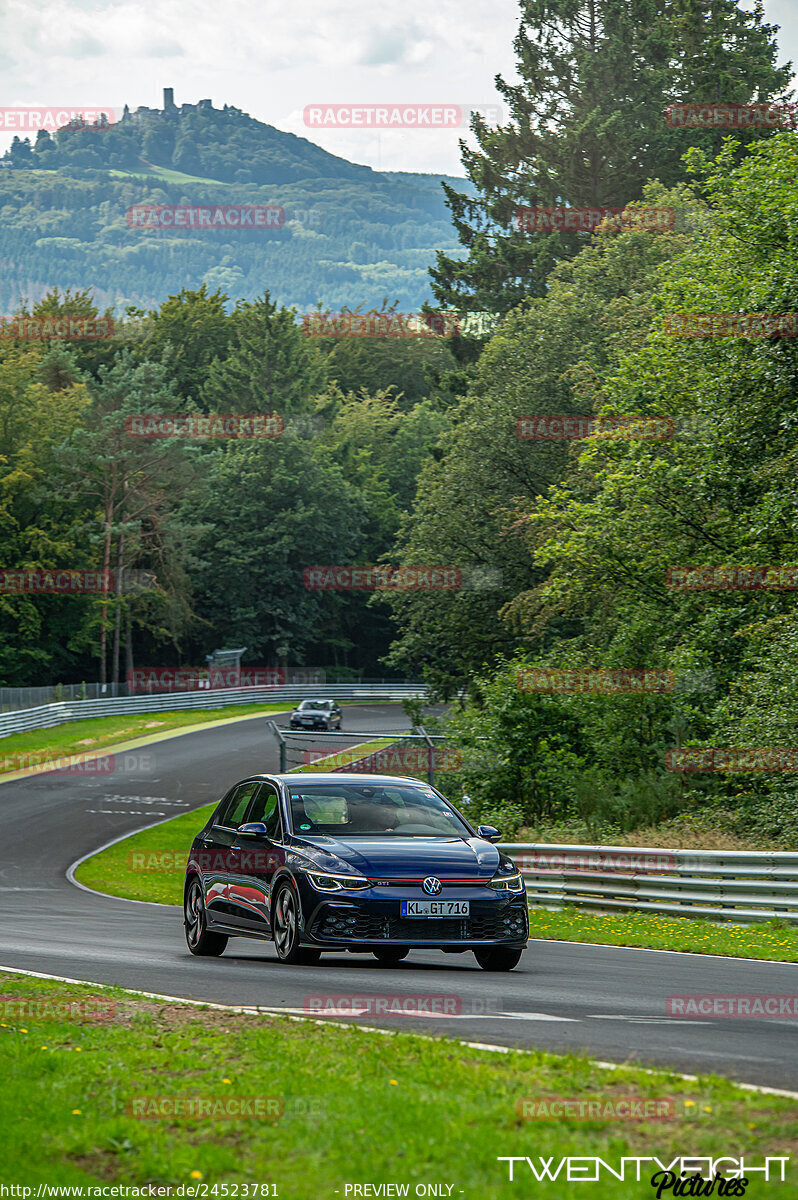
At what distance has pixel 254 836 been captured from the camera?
11688 millimetres

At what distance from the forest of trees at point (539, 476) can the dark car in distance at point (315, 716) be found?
9751mm

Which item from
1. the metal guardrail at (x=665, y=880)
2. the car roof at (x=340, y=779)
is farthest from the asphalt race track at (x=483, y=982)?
the metal guardrail at (x=665, y=880)

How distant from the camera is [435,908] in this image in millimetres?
10562

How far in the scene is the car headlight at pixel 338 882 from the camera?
415 inches

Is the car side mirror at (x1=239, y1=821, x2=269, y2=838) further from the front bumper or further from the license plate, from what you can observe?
the license plate

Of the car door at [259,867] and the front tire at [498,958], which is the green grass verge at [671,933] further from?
the car door at [259,867]

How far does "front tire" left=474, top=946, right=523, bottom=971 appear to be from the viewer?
36.9 feet

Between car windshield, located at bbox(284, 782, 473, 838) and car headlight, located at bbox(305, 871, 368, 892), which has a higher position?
car windshield, located at bbox(284, 782, 473, 838)

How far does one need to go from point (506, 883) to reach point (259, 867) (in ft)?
7.07

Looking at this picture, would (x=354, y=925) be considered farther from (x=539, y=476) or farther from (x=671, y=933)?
(x=539, y=476)

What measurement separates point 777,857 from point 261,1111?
1215 cm

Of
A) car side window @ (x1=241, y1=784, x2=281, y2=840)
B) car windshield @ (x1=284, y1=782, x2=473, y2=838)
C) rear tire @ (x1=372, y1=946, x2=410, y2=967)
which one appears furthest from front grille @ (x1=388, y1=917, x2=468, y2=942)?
car side window @ (x1=241, y1=784, x2=281, y2=840)

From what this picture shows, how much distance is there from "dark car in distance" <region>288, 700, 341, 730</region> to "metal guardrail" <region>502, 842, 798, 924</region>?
40.6 metres

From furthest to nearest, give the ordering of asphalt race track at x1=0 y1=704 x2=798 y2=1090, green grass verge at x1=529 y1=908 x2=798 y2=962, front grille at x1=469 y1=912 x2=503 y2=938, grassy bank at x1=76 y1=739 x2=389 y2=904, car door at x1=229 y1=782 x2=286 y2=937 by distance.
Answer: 1. grassy bank at x1=76 y1=739 x2=389 y2=904
2. green grass verge at x1=529 y1=908 x2=798 y2=962
3. car door at x1=229 y1=782 x2=286 y2=937
4. front grille at x1=469 y1=912 x2=503 y2=938
5. asphalt race track at x1=0 y1=704 x2=798 y2=1090
